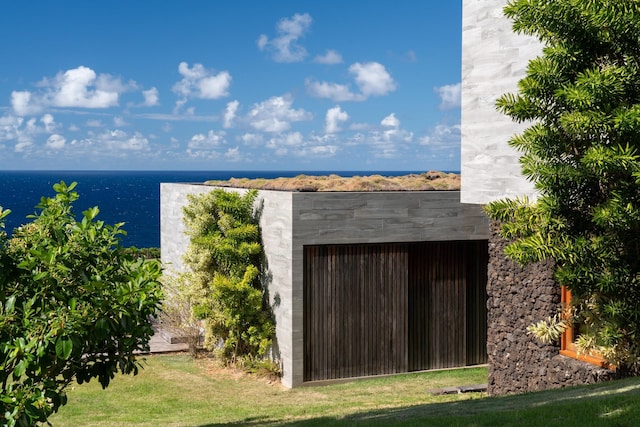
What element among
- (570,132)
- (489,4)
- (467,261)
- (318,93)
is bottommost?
(467,261)

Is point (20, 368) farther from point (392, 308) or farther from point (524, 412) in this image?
point (392, 308)

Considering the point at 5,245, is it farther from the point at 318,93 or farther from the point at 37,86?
the point at 37,86

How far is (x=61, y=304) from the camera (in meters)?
5.45

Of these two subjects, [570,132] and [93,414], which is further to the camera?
[93,414]

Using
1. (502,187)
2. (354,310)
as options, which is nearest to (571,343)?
(502,187)

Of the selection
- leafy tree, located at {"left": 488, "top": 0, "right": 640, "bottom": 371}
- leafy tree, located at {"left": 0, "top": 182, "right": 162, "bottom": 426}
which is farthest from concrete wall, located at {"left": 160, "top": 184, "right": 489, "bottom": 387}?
leafy tree, located at {"left": 0, "top": 182, "right": 162, "bottom": 426}

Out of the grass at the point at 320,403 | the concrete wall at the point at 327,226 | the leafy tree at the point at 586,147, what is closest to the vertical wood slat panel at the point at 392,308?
the concrete wall at the point at 327,226

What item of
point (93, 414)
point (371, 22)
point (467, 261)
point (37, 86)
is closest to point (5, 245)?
point (93, 414)

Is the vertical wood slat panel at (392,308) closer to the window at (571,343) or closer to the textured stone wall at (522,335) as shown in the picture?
the textured stone wall at (522,335)

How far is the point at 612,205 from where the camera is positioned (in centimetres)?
641

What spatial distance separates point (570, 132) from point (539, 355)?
5.00 meters

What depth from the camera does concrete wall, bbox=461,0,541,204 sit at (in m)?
10.7

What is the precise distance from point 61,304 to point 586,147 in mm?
4713

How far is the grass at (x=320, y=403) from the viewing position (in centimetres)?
698
